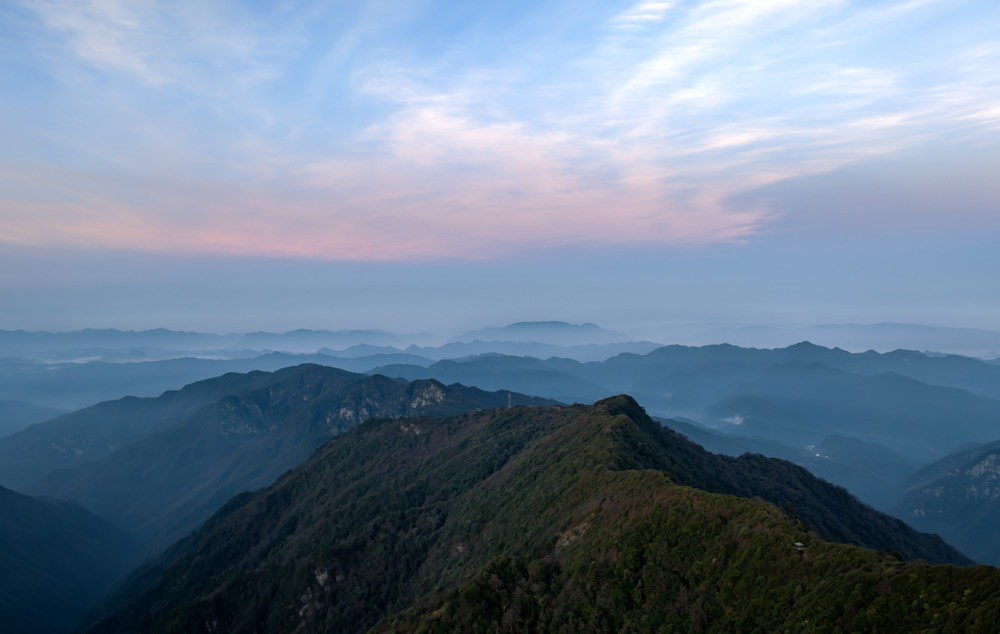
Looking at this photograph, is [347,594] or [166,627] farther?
[166,627]

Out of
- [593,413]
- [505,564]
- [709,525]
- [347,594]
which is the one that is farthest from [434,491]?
[709,525]

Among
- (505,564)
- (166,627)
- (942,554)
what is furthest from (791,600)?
(942,554)

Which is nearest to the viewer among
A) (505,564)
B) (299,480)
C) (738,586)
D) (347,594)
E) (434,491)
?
(738,586)

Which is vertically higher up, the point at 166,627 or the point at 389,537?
the point at 389,537

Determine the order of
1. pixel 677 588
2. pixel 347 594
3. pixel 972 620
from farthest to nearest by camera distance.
A: pixel 347 594 < pixel 677 588 < pixel 972 620

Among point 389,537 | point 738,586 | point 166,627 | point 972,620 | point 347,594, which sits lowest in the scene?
point 166,627

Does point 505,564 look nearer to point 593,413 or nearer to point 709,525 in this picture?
point 709,525
